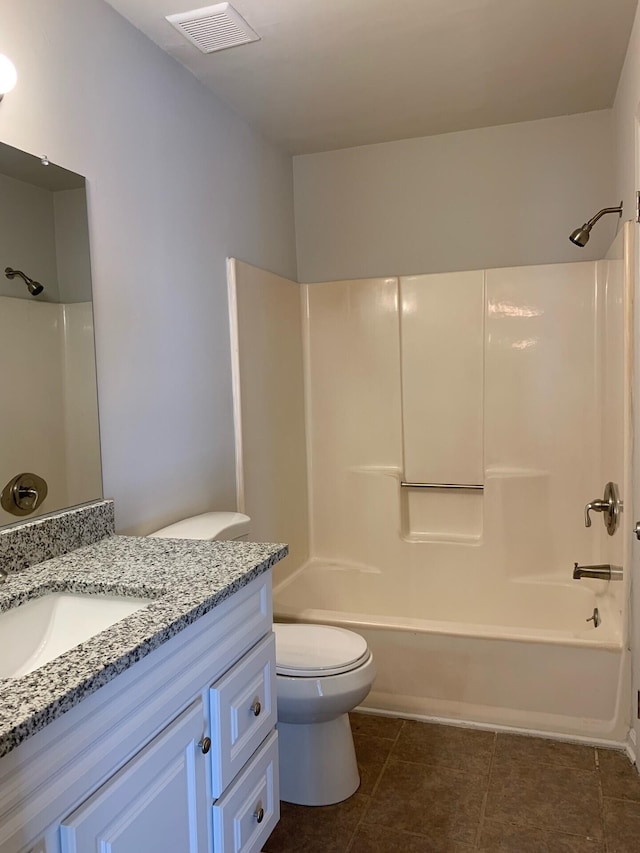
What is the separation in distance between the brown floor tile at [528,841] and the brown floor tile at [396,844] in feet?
0.22

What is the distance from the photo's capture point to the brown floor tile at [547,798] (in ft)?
6.30

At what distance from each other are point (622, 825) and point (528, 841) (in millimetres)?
294

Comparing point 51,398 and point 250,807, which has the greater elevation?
point 51,398

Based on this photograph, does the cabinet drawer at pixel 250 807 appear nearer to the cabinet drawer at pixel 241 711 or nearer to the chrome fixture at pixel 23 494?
the cabinet drawer at pixel 241 711

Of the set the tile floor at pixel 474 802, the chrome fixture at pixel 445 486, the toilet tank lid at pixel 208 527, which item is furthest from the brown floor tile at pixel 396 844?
the chrome fixture at pixel 445 486

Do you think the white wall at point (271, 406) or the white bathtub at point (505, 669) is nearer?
the white bathtub at point (505, 669)

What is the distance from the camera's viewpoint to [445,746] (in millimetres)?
2330

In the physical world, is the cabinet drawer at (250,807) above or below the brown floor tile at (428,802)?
above

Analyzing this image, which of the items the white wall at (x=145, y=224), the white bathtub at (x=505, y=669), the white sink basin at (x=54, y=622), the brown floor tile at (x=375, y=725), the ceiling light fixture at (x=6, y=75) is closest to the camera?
the white sink basin at (x=54, y=622)

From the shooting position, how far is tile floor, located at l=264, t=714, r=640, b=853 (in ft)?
6.08

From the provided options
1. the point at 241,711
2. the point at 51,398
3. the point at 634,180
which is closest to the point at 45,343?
the point at 51,398

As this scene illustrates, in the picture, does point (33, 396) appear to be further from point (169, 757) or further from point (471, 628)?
point (471, 628)

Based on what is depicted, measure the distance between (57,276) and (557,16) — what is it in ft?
5.62

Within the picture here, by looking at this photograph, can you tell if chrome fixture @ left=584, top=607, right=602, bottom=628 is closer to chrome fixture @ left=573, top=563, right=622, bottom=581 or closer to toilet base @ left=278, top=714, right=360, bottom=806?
chrome fixture @ left=573, top=563, right=622, bottom=581
